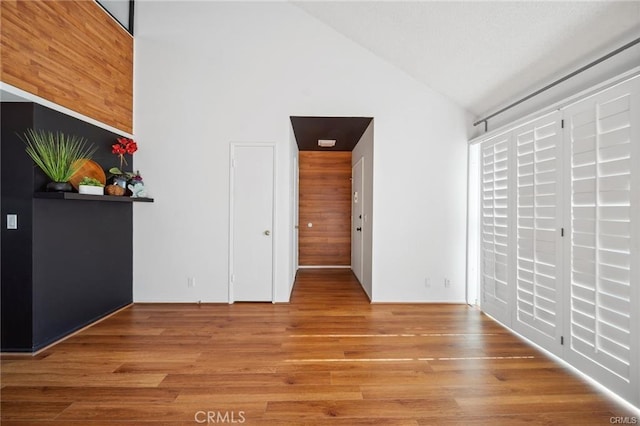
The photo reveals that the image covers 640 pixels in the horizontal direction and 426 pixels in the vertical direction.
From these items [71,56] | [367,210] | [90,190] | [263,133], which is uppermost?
[71,56]

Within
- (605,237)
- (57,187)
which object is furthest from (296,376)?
(57,187)

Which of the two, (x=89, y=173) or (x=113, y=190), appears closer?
(x=89, y=173)

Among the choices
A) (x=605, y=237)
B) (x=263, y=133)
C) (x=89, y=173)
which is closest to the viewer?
(x=605, y=237)

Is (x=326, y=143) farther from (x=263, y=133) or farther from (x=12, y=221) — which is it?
(x=12, y=221)

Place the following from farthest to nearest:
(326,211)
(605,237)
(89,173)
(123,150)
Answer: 1. (326,211)
2. (123,150)
3. (89,173)
4. (605,237)

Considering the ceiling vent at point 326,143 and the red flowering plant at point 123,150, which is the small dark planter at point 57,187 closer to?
the red flowering plant at point 123,150

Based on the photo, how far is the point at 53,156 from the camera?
2.63m

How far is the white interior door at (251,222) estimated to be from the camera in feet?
12.9

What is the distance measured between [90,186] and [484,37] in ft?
13.0

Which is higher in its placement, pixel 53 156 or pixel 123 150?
pixel 123 150

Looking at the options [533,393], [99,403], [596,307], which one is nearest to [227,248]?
[99,403]

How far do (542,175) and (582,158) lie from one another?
0.40 metres

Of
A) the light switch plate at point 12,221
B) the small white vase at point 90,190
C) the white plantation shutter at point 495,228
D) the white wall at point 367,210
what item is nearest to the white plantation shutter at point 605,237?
the white plantation shutter at point 495,228

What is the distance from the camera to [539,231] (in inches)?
105
